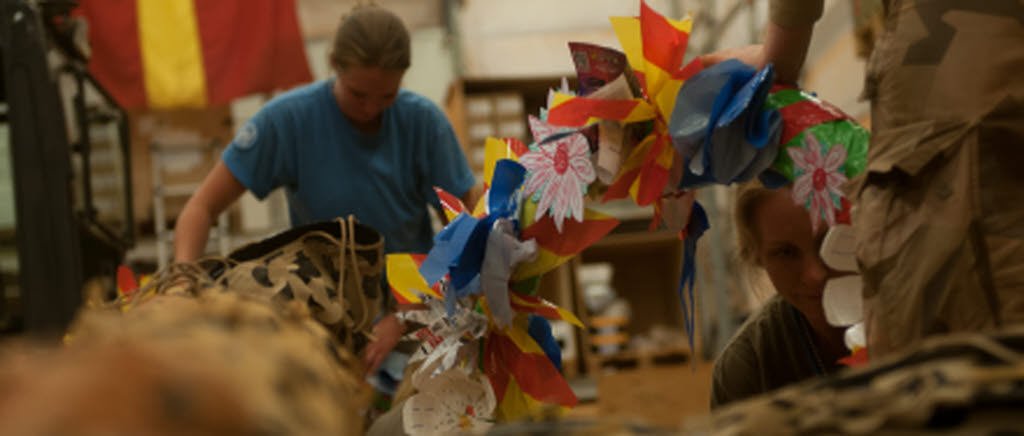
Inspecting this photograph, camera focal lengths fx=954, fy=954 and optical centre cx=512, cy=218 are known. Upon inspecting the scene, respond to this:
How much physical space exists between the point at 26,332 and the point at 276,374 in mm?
2179

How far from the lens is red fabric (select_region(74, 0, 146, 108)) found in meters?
4.71

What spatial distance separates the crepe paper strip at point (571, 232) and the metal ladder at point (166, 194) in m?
3.82

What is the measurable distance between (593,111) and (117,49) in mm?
4109

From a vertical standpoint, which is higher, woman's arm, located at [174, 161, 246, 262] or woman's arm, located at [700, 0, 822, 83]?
woman's arm, located at [700, 0, 822, 83]

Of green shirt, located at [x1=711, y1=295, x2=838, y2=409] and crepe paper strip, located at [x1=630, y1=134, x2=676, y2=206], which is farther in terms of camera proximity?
green shirt, located at [x1=711, y1=295, x2=838, y2=409]

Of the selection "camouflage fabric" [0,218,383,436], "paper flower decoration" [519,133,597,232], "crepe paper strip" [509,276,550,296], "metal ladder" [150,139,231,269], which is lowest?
"metal ladder" [150,139,231,269]

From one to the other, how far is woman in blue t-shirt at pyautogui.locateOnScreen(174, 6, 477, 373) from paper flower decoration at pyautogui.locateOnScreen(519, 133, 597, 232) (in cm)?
62

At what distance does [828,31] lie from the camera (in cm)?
406

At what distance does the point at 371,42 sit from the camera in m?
1.83

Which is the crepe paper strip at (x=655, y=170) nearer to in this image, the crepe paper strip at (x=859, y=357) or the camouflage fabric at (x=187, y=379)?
the crepe paper strip at (x=859, y=357)

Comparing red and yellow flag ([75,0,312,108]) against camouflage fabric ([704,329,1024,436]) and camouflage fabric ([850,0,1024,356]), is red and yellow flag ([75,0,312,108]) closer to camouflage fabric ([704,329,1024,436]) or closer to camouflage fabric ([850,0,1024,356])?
camouflage fabric ([850,0,1024,356])

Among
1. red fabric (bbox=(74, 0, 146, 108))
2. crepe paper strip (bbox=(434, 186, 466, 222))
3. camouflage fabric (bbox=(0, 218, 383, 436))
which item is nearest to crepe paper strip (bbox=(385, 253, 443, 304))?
crepe paper strip (bbox=(434, 186, 466, 222))

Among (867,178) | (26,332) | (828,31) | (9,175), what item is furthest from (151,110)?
(867,178)

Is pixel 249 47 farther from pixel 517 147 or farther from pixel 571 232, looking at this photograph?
pixel 571 232
